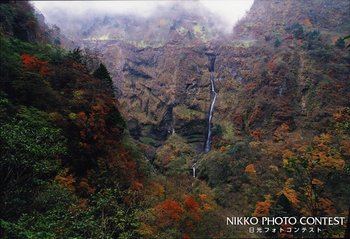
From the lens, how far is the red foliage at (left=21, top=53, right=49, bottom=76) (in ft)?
96.1

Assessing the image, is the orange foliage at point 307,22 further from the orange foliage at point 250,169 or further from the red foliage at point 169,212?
the red foliage at point 169,212

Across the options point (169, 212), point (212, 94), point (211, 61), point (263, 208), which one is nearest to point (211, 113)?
point (212, 94)

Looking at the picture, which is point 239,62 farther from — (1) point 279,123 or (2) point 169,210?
(2) point 169,210

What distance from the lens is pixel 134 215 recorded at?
1986cm

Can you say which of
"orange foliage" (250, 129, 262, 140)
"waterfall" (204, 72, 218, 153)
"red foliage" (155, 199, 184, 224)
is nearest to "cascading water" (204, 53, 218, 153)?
"waterfall" (204, 72, 218, 153)

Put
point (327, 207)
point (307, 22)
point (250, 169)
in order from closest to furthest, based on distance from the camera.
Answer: point (327, 207) → point (250, 169) → point (307, 22)

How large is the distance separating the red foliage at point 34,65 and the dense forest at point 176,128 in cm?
12

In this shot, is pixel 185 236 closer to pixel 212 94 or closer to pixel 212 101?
pixel 212 101

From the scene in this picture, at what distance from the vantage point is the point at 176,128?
93.2 metres

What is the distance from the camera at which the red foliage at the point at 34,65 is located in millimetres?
29280

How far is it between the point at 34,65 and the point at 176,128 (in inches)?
2542

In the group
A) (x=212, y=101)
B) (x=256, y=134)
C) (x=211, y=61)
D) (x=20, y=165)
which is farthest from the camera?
(x=211, y=61)

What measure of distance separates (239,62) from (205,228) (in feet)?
278

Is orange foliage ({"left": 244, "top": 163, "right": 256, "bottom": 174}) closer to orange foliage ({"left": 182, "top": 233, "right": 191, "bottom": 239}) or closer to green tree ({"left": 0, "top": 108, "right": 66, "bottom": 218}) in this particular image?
orange foliage ({"left": 182, "top": 233, "right": 191, "bottom": 239})
